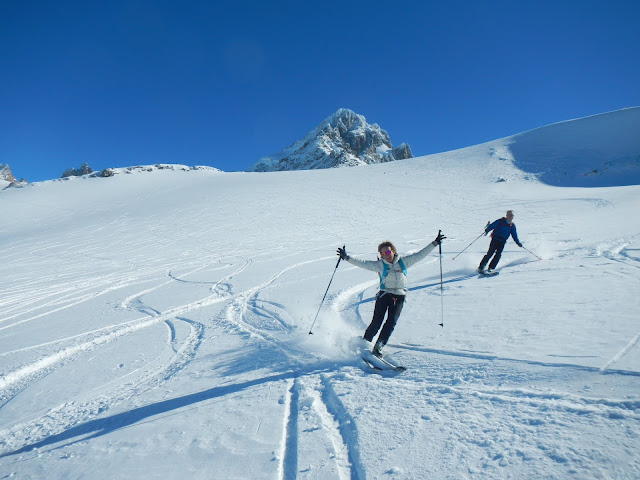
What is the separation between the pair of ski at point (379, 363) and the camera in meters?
4.05

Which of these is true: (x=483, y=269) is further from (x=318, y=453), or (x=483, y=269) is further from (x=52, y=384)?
(x=52, y=384)

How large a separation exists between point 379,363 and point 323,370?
717 millimetres

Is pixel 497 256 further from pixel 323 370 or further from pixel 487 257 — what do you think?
pixel 323 370

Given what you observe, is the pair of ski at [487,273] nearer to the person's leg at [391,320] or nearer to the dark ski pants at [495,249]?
the dark ski pants at [495,249]

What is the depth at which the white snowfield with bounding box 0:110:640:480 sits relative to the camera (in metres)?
2.67

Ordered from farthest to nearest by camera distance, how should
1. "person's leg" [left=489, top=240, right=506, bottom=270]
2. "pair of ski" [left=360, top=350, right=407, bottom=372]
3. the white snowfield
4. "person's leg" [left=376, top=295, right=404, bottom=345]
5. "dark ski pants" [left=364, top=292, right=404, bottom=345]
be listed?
"person's leg" [left=489, top=240, right=506, bottom=270] < "dark ski pants" [left=364, top=292, right=404, bottom=345] < "person's leg" [left=376, top=295, right=404, bottom=345] < "pair of ski" [left=360, top=350, right=407, bottom=372] < the white snowfield

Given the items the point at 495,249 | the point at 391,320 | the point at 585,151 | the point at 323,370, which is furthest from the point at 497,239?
the point at 585,151

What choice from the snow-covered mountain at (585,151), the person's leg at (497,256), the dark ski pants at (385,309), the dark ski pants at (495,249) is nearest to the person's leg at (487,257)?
the dark ski pants at (495,249)

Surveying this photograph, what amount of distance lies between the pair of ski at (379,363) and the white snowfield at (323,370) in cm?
10

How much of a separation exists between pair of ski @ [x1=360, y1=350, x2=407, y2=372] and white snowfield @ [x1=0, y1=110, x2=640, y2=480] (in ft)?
0.34

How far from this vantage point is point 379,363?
13.7 ft

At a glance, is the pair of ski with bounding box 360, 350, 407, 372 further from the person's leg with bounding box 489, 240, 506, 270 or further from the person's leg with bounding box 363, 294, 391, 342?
the person's leg with bounding box 489, 240, 506, 270

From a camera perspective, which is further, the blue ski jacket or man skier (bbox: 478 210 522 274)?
the blue ski jacket

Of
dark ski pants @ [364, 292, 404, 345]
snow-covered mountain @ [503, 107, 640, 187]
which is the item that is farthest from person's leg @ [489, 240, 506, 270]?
snow-covered mountain @ [503, 107, 640, 187]
